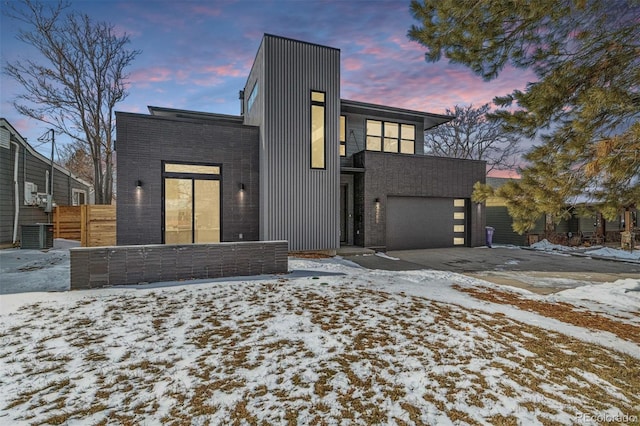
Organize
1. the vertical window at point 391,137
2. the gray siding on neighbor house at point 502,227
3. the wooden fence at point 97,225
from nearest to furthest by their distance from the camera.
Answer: the wooden fence at point 97,225 < the vertical window at point 391,137 < the gray siding on neighbor house at point 502,227

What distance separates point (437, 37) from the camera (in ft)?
15.5

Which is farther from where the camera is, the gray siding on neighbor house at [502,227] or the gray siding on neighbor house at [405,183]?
the gray siding on neighbor house at [502,227]

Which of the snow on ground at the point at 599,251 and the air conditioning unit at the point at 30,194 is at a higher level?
the air conditioning unit at the point at 30,194

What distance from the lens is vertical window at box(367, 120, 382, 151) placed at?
12.6m

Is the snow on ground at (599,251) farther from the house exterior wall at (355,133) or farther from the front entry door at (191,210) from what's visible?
the front entry door at (191,210)

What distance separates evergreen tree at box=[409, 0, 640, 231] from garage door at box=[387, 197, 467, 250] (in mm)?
7047

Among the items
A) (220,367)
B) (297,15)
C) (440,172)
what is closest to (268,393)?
(220,367)

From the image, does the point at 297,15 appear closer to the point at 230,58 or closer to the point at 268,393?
A: the point at 230,58

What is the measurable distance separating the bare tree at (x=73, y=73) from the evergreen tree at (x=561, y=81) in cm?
1668

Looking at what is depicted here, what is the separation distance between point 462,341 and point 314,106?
28.0 feet

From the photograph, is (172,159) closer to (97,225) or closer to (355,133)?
(97,225)

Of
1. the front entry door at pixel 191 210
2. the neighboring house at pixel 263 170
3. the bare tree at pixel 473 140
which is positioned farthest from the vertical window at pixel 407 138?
the bare tree at pixel 473 140

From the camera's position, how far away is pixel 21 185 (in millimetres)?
11953

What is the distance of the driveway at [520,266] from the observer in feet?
22.0
